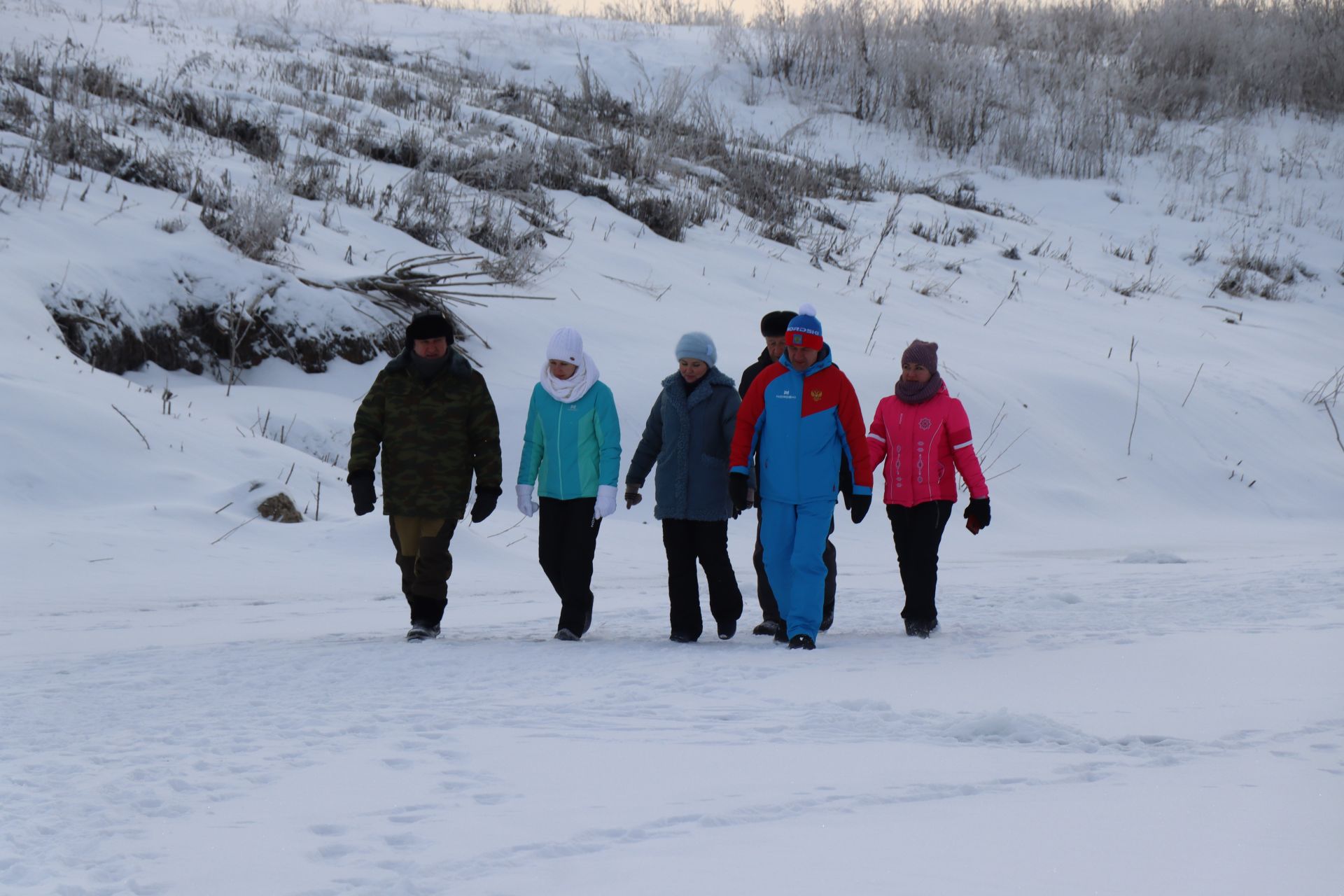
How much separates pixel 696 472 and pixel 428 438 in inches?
48.5

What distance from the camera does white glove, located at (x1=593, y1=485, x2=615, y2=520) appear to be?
5.80 meters

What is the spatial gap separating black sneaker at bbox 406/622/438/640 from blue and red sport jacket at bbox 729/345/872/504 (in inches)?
59.6

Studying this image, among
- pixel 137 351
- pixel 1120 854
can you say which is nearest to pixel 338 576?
pixel 137 351

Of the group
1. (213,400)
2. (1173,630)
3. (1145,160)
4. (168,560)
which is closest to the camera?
(1173,630)

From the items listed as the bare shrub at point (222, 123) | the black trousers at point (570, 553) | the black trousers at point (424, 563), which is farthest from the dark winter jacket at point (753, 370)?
the bare shrub at point (222, 123)

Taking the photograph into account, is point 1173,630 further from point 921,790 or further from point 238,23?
point 238,23

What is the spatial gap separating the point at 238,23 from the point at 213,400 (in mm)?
16775

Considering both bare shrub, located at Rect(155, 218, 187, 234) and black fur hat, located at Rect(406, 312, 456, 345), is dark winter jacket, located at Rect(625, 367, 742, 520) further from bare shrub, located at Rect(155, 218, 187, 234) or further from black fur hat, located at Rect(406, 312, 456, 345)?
bare shrub, located at Rect(155, 218, 187, 234)

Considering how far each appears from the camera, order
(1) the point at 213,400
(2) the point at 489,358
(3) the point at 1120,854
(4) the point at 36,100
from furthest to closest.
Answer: (4) the point at 36,100 → (2) the point at 489,358 → (1) the point at 213,400 → (3) the point at 1120,854

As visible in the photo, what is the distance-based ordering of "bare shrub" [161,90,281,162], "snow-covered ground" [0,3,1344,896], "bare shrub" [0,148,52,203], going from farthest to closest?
1. "bare shrub" [161,90,281,162]
2. "bare shrub" [0,148,52,203]
3. "snow-covered ground" [0,3,1344,896]

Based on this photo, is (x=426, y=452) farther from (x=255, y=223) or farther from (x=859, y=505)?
(x=255, y=223)

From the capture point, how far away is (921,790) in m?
3.27

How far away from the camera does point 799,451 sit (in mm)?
5781

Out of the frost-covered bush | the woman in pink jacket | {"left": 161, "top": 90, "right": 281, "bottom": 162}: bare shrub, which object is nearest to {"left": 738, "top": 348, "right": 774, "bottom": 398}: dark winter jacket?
the woman in pink jacket
